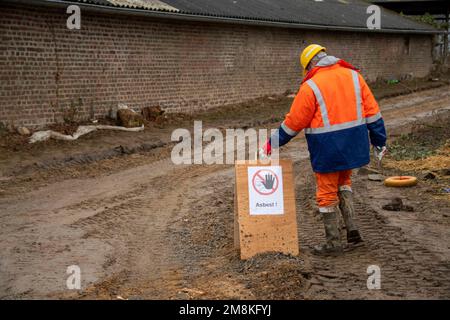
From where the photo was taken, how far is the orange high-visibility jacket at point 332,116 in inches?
254

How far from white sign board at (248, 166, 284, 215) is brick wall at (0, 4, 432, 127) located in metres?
8.99

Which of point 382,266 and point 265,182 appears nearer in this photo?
point 382,266

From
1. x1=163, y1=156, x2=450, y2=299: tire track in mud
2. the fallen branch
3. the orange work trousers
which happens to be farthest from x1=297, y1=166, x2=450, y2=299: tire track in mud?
the fallen branch

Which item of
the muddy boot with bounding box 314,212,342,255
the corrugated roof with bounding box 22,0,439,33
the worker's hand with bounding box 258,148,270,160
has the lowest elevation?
the muddy boot with bounding box 314,212,342,255

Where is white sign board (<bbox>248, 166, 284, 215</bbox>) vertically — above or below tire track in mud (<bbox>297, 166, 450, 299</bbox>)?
above

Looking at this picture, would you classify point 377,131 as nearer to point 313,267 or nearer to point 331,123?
point 331,123

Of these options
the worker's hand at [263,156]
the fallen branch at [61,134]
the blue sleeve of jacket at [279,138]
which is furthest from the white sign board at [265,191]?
the fallen branch at [61,134]

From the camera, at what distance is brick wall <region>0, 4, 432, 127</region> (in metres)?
14.6

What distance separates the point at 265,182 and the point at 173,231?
75.7 inches

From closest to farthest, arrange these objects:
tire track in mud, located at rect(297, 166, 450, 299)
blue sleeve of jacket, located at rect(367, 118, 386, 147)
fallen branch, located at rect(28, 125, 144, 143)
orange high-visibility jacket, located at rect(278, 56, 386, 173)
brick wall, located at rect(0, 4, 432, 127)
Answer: tire track in mud, located at rect(297, 166, 450, 299) < orange high-visibility jacket, located at rect(278, 56, 386, 173) < blue sleeve of jacket, located at rect(367, 118, 386, 147) < fallen branch, located at rect(28, 125, 144, 143) < brick wall, located at rect(0, 4, 432, 127)

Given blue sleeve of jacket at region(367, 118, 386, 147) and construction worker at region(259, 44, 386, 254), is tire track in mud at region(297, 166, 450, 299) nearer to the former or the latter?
construction worker at region(259, 44, 386, 254)

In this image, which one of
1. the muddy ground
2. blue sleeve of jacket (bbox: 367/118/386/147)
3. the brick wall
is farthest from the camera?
the brick wall

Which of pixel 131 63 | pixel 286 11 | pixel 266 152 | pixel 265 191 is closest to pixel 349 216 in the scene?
pixel 265 191

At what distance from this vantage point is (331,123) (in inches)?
254
